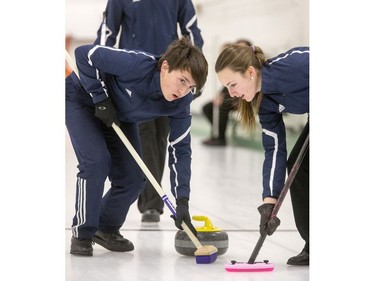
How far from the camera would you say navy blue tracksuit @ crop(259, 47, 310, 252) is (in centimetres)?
309

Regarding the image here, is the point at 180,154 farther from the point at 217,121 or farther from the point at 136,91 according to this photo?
the point at 217,121

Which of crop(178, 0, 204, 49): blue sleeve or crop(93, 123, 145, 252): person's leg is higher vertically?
crop(178, 0, 204, 49): blue sleeve

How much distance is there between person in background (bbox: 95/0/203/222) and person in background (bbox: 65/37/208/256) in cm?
79

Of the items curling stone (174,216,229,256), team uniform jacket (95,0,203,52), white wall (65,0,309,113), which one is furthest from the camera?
white wall (65,0,309,113)

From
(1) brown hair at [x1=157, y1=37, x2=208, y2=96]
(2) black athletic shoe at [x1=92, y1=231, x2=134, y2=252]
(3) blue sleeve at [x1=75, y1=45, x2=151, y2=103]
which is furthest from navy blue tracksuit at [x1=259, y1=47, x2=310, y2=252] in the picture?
(2) black athletic shoe at [x1=92, y1=231, x2=134, y2=252]

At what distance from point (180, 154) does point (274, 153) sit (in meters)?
0.40

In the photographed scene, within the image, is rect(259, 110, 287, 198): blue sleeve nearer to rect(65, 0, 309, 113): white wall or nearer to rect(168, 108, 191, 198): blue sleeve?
rect(168, 108, 191, 198): blue sleeve

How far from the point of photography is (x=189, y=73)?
311 cm

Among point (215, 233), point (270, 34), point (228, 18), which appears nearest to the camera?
point (215, 233)
